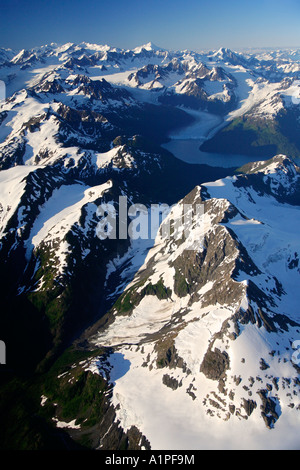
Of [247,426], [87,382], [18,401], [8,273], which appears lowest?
[18,401]

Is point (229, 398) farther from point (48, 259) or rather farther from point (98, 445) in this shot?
point (48, 259)

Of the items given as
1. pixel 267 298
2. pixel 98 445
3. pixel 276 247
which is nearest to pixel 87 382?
pixel 98 445

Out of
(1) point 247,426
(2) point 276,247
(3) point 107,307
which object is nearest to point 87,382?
(3) point 107,307

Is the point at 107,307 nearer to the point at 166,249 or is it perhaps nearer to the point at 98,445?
the point at 166,249

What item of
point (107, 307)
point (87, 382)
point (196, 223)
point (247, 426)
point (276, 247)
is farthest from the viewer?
point (196, 223)

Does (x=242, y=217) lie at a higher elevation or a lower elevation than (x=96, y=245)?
higher

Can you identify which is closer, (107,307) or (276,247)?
(276,247)
